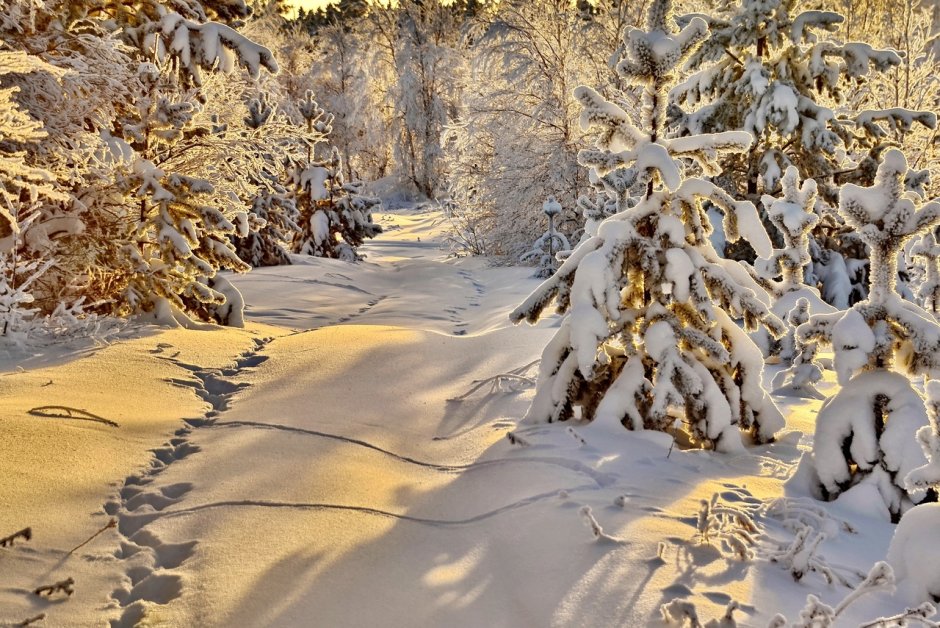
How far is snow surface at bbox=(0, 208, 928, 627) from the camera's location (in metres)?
2.27

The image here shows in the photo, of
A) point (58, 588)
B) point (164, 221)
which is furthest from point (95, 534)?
point (164, 221)

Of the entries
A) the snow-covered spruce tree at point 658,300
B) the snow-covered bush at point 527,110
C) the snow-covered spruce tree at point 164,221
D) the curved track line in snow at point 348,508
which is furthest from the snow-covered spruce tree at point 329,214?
the curved track line in snow at point 348,508

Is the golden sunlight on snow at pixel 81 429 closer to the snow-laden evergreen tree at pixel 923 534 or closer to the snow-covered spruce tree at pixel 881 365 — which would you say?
the snow-laden evergreen tree at pixel 923 534

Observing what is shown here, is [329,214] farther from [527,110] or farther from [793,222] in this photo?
[793,222]

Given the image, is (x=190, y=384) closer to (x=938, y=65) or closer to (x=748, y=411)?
(x=748, y=411)

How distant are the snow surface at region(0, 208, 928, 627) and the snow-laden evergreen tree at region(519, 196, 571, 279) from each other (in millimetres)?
8040

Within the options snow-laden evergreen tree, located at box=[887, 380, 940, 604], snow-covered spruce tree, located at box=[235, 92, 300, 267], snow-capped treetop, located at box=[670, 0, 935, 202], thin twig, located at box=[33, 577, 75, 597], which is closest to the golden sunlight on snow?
thin twig, located at box=[33, 577, 75, 597]

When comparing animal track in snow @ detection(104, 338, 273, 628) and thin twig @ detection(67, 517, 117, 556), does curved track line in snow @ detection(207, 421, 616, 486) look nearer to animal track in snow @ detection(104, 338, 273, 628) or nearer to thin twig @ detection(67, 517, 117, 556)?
animal track in snow @ detection(104, 338, 273, 628)

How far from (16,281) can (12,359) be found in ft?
4.93

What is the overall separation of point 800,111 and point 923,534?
8961mm

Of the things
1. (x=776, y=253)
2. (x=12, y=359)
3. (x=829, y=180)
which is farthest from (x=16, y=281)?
(x=829, y=180)

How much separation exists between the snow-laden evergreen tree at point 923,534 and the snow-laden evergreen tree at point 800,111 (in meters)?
7.69

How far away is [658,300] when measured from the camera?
4.14 meters

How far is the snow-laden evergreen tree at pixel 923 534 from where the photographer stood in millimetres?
2193
